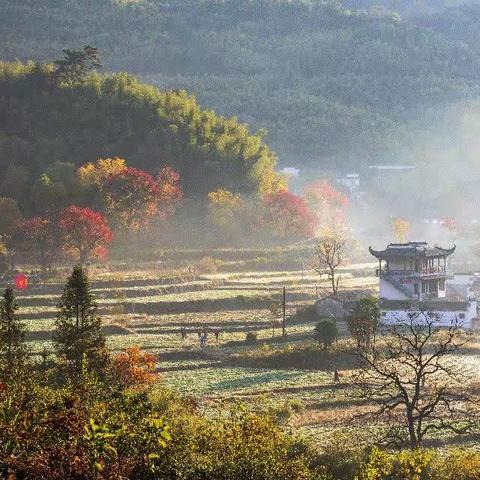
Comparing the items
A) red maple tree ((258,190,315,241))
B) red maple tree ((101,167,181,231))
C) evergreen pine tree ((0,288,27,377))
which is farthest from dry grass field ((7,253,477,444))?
red maple tree ((258,190,315,241))

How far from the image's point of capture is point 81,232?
3105 inches

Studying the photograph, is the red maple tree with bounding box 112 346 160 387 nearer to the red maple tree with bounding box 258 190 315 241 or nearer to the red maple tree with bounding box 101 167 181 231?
the red maple tree with bounding box 101 167 181 231

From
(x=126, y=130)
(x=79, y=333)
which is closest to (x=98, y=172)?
(x=126, y=130)

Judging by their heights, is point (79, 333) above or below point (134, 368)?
above

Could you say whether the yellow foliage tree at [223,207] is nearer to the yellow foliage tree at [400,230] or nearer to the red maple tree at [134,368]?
the yellow foliage tree at [400,230]

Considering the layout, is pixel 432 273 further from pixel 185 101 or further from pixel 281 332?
pixel 185 101

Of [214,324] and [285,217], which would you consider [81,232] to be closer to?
[214,324]

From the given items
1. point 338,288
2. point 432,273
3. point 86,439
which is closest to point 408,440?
point 86,439

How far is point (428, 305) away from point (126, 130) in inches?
2083

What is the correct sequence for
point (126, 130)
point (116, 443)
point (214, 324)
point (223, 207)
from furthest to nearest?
point (126, 130) → point (223, 207) → point (214, 324) → point (116, 443)

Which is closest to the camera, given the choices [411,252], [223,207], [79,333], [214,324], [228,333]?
[79,333]

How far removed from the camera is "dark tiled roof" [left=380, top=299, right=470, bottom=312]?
65.0 meters

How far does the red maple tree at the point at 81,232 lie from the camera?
78.8 metres

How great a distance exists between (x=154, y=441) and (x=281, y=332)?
41060 millimetres
